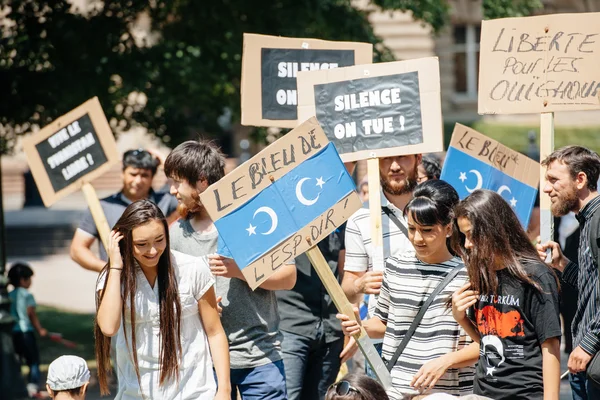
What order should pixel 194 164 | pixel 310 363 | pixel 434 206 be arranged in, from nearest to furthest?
1. pixel 434 206
2. pixel 194 164
3. pixel 310 363

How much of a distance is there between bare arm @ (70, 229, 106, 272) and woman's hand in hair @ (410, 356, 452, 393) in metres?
2.81

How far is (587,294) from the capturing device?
186 inches

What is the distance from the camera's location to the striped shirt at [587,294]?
4.65 metres

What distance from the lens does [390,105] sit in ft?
18.2

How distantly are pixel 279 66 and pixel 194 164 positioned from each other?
1.47 metres

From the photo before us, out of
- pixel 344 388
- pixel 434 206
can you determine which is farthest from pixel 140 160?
pixel 344 388

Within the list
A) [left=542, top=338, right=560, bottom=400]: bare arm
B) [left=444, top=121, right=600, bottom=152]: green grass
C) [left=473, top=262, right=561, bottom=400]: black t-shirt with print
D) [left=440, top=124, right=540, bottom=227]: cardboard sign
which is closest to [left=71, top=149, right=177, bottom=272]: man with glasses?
[left=440, top=124, right=540, bottom=227]: cardboard sign

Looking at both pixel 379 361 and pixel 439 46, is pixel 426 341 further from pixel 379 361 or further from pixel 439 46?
pixel 439 46

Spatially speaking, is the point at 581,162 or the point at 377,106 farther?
the point at 377,106

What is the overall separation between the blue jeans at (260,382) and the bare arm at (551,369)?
55.9 inches

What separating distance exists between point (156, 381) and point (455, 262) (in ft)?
4.80

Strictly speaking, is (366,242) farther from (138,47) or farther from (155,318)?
(138,47)

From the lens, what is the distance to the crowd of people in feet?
14.1

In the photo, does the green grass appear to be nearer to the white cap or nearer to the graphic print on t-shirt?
the white cap
